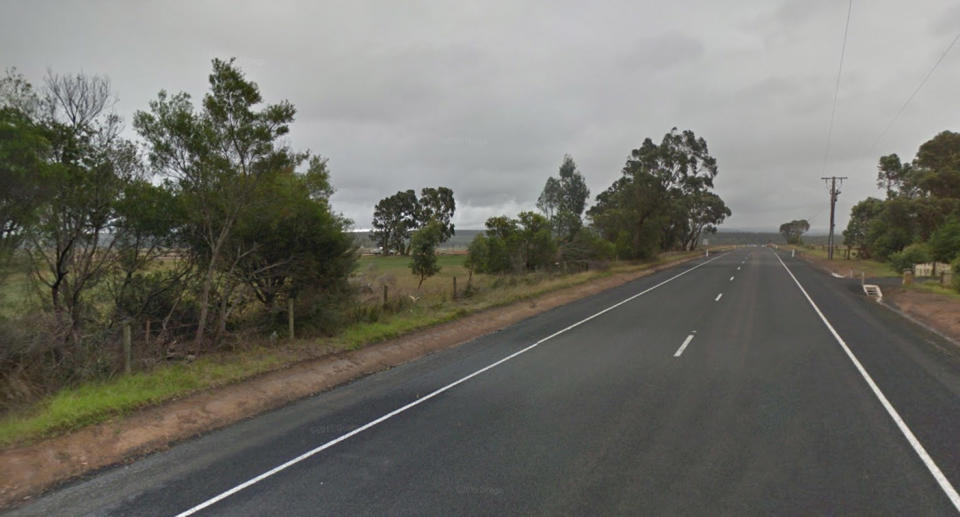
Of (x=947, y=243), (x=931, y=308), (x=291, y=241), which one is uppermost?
(x=291, y=241)

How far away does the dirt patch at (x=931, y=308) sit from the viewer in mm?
13375

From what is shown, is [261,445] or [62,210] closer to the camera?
[261,445]

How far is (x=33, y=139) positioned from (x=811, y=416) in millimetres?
11478

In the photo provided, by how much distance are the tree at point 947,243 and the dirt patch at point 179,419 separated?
34.5 meters

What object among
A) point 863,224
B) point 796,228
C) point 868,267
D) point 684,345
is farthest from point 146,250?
point 796,228

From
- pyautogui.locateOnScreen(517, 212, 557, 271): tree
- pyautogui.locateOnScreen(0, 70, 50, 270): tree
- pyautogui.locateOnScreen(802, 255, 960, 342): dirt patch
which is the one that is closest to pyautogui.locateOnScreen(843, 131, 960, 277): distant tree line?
pyautogui.locateOnScreen(802, 255, 960, 342): dirt patch

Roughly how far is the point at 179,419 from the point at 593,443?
5387mm

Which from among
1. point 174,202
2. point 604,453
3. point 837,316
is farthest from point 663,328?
point 174,202

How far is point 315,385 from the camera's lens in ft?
27.9

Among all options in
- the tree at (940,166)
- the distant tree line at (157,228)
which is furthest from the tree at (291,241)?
the tree at (940,166)

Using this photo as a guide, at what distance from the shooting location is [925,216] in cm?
4197

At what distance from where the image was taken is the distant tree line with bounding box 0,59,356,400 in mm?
7504

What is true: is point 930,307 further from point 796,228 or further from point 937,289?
point 796,228

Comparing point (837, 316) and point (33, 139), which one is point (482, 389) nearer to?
point (33, 139)
